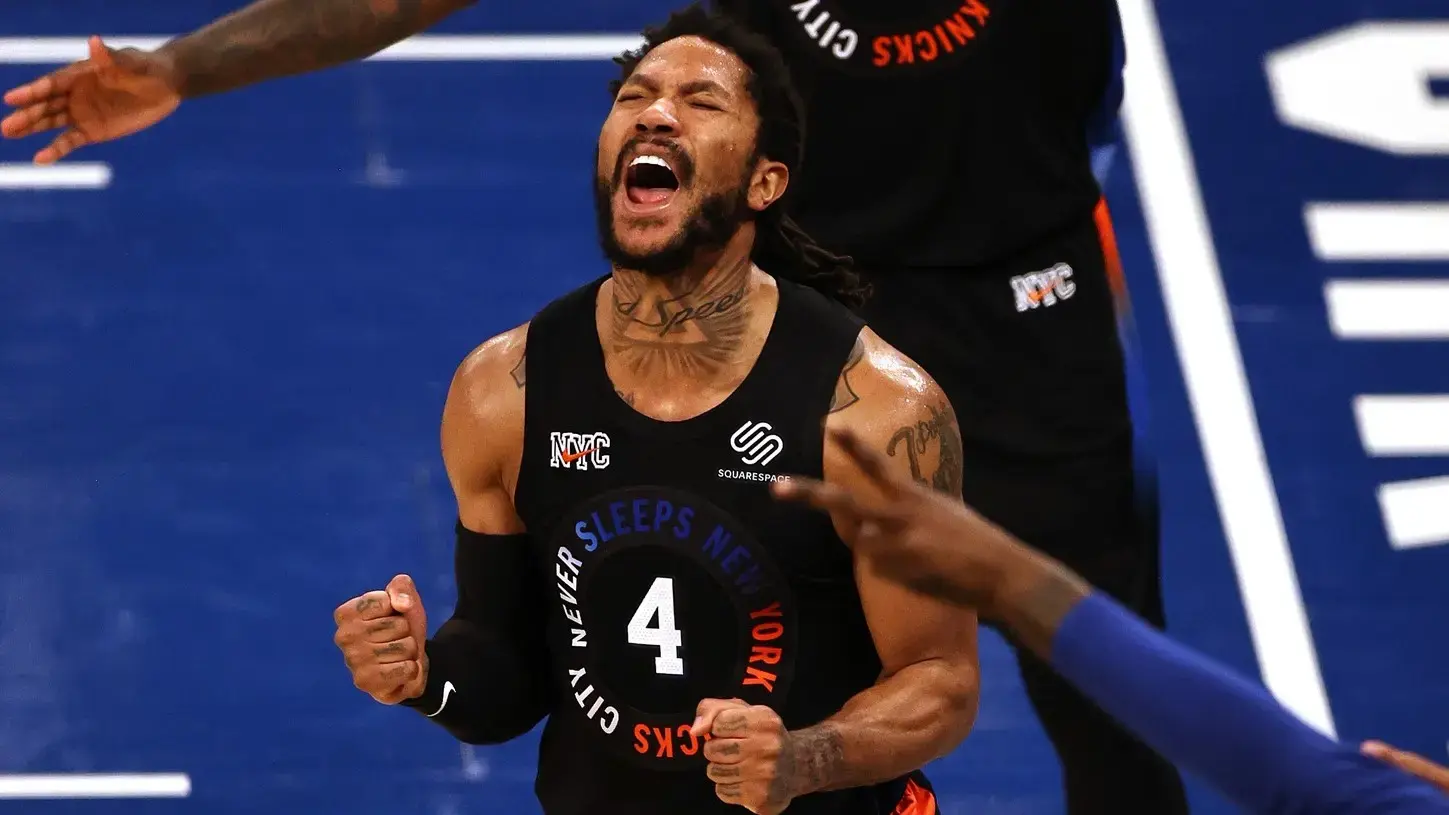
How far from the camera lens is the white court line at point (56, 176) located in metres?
8.90

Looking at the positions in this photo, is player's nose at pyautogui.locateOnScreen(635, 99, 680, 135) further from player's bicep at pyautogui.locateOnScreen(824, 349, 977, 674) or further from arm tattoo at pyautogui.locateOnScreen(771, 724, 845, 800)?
arm tattoo at pyautogui.locateOnScreen(771, 724, 845, 800)

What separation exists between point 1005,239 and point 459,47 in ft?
15.0

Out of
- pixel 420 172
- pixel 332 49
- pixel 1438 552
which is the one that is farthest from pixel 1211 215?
pixel 332 49

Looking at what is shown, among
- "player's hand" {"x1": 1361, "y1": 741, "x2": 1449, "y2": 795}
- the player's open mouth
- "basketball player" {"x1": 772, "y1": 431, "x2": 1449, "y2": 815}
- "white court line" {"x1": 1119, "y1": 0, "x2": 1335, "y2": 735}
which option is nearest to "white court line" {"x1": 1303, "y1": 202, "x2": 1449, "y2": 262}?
"white court line" {"x1": 1119, "y1": 0, "x2": 1335, "y2": 735}

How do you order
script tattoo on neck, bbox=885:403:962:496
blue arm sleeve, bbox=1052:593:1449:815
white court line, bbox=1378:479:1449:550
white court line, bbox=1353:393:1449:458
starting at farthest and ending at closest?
white court line, bbox=1353:393:1449:458, white court line, bbox=1378:479:1449:550, script tattoo on neck, bbox=885:403:962:496, blue arm sleeve, bbox=1052:593:1449:815

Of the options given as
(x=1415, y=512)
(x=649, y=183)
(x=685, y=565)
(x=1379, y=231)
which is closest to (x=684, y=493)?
(x=685, y=565)

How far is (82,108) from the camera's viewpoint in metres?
5.08

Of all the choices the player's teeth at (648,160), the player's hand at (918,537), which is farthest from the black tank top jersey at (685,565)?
the player's hand at (918,537)

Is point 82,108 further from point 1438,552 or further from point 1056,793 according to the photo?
point 1438,552

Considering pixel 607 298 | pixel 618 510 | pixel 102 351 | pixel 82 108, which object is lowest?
pixel 102 351

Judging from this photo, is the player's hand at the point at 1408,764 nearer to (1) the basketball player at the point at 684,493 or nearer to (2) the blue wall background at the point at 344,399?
(1) the basketball player at the point at 684,493

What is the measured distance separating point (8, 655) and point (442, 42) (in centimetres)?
364

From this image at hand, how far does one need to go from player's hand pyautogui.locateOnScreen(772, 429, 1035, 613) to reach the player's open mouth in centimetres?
129

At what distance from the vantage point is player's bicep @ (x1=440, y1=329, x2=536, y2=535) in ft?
15.5
